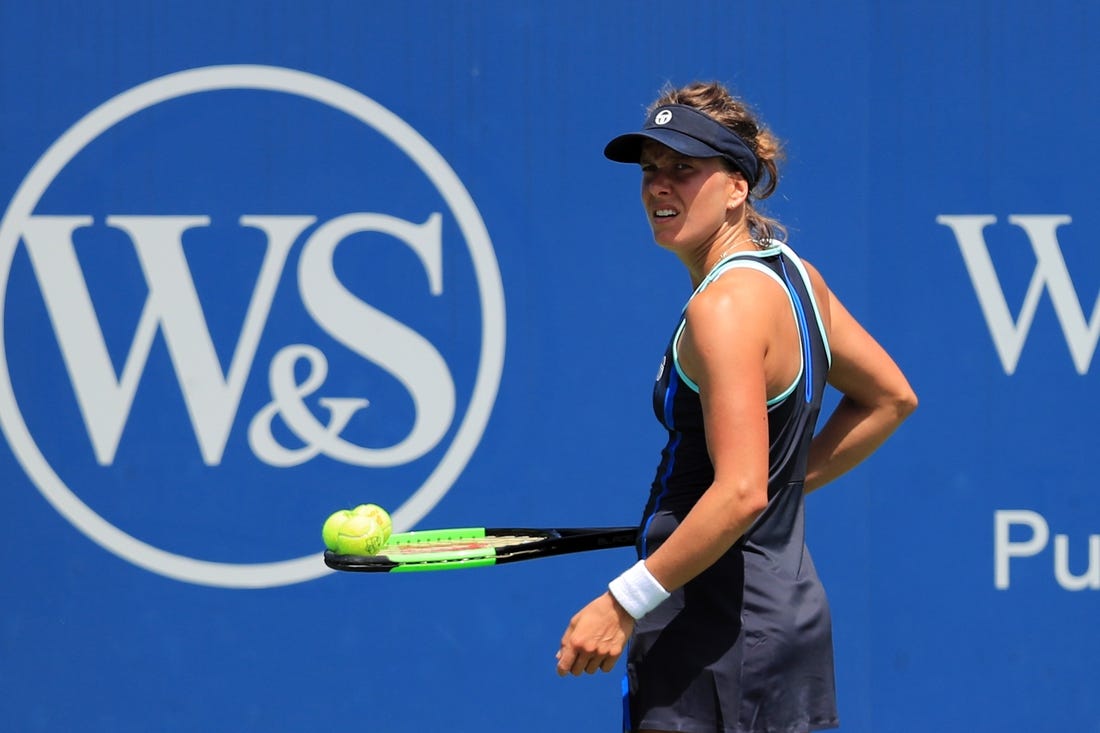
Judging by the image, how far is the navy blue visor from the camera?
79.0 inches

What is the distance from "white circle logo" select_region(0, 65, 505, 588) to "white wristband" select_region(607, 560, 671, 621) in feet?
4.43

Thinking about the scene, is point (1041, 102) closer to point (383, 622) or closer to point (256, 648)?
point (383, 622)

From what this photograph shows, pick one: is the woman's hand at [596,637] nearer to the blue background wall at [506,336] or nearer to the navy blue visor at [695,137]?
the navy blue visor at [695,137]

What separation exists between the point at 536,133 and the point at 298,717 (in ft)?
4.74

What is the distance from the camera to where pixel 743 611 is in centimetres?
198

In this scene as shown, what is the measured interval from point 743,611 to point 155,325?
1.71 metres

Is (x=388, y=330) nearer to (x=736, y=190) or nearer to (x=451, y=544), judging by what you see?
(x=451, y=544)

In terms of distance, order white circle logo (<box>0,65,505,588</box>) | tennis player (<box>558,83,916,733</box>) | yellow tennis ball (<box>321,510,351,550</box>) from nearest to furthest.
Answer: tennis player (<box>558,83,916,733</box>)
yellow tennis ball (<box>321,510,351,550</box>)
white circle logo (<box>0,65,505,588</box>)

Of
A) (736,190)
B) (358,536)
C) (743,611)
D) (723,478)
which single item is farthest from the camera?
(358,536)

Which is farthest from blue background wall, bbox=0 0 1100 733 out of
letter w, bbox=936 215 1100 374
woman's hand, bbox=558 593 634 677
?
woman's hand, bbox=558 593 634 677

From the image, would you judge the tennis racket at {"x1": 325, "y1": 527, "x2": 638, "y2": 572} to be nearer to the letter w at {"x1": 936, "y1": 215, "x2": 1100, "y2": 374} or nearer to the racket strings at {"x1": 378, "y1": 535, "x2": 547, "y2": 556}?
the racket strings at {"x1": 378, "y1": 535, "x2": 547, "y2": 556}

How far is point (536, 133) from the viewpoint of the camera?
319cm

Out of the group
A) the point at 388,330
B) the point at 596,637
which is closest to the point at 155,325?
the point at 388,330

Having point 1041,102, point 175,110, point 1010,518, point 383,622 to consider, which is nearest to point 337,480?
point 383,622
